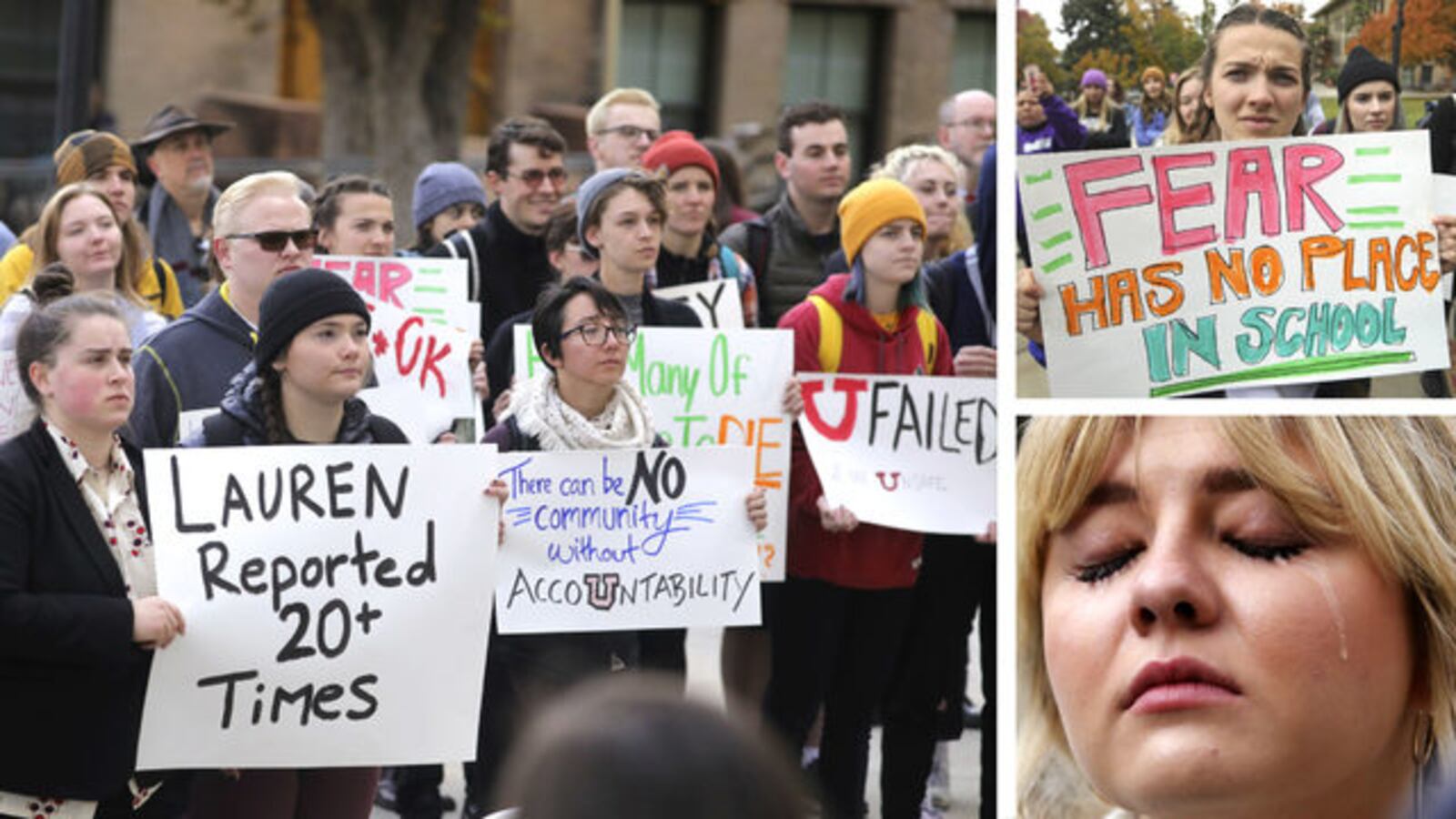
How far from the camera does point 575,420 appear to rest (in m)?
6.16

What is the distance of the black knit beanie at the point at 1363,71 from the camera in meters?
2.85

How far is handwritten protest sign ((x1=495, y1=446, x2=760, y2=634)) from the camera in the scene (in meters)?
6.15

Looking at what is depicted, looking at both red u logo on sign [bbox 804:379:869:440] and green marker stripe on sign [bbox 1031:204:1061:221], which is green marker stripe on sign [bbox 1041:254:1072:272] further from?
red u logo on sign [bbox 804:379:869:440]

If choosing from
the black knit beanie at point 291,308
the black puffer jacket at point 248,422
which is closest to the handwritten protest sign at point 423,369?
the black puffer jacket at point 248,422

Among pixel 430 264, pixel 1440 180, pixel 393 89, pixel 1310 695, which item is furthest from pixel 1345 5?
pixel 393 89

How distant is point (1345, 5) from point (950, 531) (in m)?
4.13

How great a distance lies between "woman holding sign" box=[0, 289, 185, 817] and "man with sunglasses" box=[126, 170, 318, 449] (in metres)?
0.41

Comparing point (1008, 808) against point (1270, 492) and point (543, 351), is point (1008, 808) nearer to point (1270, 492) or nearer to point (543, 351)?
point (1270, 492)

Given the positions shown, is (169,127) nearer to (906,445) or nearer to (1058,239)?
(906,445)

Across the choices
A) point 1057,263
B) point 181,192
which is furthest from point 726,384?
point 1057,263

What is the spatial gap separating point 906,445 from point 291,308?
2.34 meters

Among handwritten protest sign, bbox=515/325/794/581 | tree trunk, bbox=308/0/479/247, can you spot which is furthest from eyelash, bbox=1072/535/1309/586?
tree trunk, bbox=308/0/479/247

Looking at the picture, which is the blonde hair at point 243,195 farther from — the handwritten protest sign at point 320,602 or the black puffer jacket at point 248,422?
the handwritten protest sign at point 320,602

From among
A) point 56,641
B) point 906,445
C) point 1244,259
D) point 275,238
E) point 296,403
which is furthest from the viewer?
point 906,445
